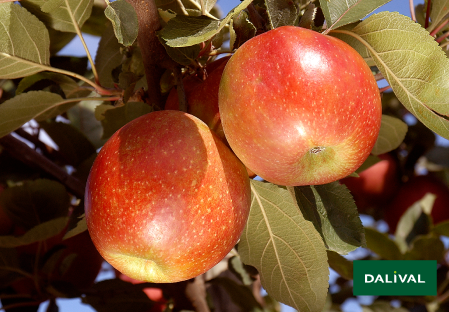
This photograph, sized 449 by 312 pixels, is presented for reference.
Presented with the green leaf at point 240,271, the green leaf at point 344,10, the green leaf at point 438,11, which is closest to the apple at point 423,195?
the green leaf at point 240,271

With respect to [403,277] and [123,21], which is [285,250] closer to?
[123,21]

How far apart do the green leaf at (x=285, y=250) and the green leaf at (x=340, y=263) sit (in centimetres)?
25

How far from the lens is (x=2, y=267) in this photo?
1070 mm

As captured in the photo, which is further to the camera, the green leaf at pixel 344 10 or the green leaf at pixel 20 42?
the green leaf at pixel 20 42

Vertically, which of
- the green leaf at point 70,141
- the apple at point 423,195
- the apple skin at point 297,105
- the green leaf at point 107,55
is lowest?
the apple at point 423,195

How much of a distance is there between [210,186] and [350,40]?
353 mm

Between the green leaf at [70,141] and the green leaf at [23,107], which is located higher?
the green leaf at [23,107]

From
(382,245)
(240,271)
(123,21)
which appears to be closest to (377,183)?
(382,245)

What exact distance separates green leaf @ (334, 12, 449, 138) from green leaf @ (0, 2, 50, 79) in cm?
56

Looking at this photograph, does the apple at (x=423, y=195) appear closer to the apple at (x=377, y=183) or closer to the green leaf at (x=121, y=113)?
the apple at (x=377, y=183)

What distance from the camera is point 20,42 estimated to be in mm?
762

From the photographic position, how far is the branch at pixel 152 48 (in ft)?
2.16

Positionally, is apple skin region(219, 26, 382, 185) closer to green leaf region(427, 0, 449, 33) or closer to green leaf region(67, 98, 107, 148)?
green leaf region(427, 0, 449, 33)

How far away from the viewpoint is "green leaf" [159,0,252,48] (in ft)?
1.74
